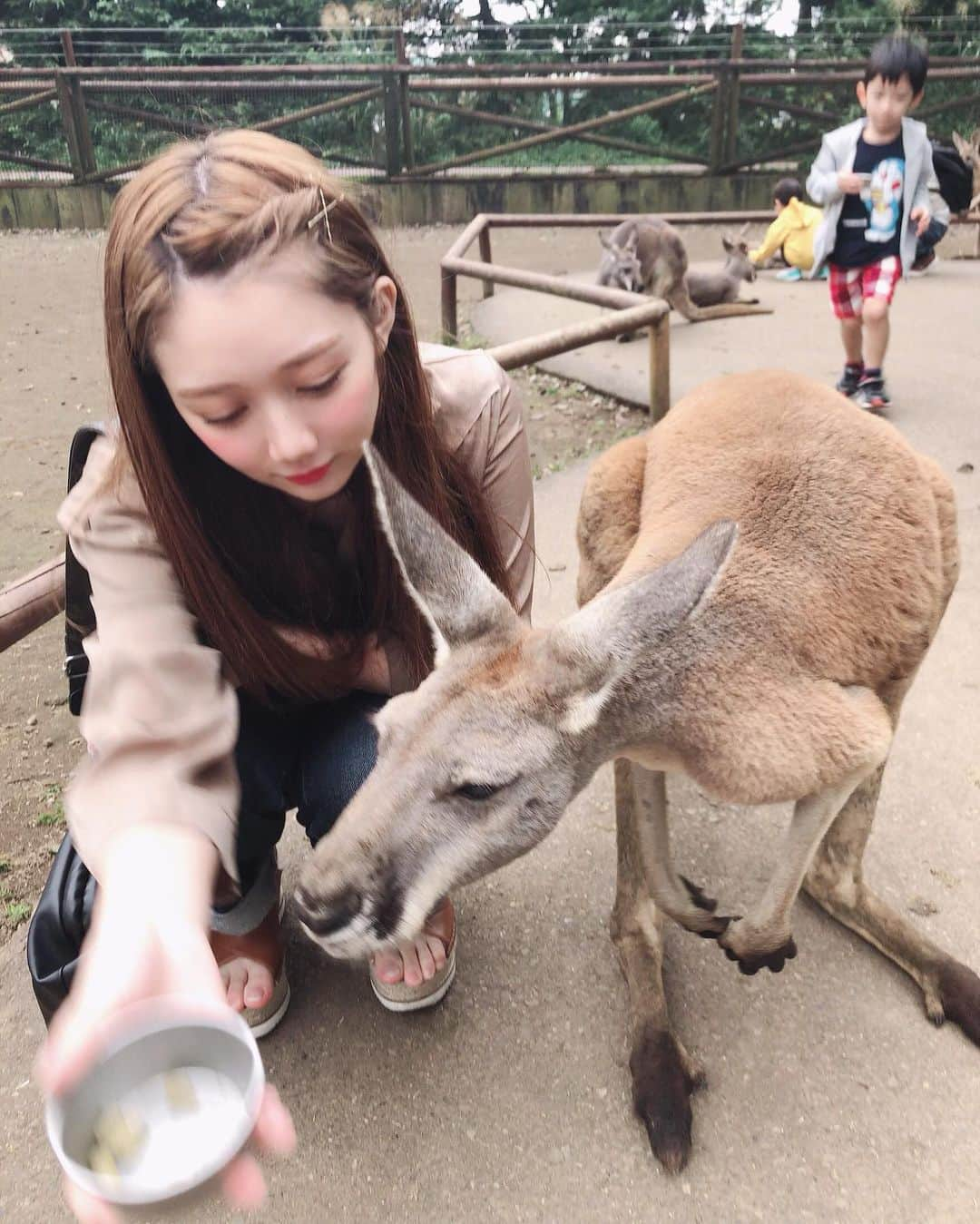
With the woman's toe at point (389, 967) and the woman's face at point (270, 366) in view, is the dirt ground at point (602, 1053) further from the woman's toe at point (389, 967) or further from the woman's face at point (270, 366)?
the woman's face at point (270, 366)

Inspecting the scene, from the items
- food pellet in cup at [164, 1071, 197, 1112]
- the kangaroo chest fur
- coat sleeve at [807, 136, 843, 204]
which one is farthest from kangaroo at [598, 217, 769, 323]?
food pellet in cup at [164, 1071, 197, 1112]

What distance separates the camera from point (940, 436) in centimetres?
379

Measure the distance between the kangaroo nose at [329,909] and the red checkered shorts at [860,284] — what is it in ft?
11.7

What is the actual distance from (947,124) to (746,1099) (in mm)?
12841

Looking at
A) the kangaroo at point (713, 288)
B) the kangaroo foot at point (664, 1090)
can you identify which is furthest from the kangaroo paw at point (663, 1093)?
the kangaroo at point (713, 288)

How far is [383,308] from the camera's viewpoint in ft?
3.96

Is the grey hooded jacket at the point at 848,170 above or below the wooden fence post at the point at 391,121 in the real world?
below

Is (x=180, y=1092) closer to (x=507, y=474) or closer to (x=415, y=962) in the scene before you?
(x=415, y=962)

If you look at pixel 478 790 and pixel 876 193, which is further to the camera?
pixel 876 193

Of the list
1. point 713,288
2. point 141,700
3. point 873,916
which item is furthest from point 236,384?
point 713,288

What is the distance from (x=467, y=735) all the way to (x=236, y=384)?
497mm

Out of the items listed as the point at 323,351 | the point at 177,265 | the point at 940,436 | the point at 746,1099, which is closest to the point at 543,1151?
the point at 746,1099

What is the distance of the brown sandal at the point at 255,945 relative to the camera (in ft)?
4.89

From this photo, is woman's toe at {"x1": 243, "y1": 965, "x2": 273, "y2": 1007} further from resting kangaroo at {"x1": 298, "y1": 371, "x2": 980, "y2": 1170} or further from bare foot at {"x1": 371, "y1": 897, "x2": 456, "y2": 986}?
resting kangaroo at {"x1": 298, "y1": 371, "x2": 980, "y2": 1170}
